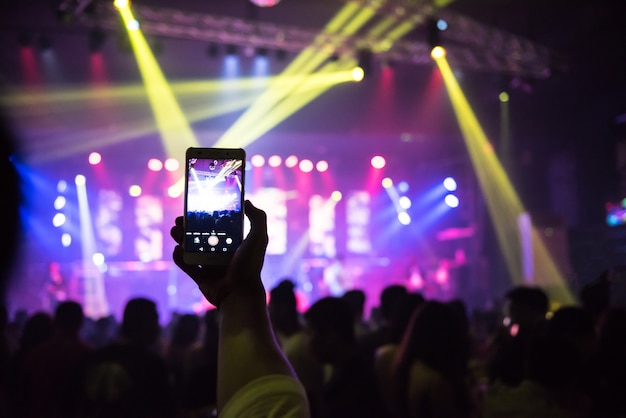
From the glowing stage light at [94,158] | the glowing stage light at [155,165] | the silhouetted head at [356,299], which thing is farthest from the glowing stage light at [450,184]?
the silhouetted head at [356,299]

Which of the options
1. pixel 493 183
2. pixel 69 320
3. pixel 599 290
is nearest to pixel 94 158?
pixel 493 183

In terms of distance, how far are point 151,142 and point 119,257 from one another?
2611 mm

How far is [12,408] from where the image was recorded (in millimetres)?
4141

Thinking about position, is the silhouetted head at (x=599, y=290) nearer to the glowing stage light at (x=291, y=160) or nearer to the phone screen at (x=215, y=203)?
the phone screen at (x=215, y=203)

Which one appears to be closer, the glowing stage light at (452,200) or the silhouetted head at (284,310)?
the silhouetted head at (284,310)

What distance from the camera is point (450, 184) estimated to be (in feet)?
51.3

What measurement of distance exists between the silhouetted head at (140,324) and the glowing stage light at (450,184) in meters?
12.2

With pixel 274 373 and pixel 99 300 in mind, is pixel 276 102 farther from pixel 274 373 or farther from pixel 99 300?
pixel 274 373

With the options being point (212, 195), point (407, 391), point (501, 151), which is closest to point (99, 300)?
point (501, 151)

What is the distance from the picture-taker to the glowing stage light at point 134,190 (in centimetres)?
1551

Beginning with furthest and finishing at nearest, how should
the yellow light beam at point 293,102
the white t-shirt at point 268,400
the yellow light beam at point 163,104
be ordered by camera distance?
the yellow light beam at point 293,102
the yellow light beam at point 163,104
the white t-shirt at point 268,400

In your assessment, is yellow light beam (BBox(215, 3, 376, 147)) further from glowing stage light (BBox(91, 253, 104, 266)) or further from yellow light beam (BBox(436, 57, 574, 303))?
glowing stage light (BBox(91, 253, 104, 266))

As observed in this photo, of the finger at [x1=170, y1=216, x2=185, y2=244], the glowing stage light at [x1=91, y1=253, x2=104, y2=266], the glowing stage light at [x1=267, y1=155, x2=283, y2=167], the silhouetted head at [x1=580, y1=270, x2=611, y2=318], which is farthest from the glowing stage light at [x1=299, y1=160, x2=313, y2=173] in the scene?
the finger at [x1=170, y1=216, x2=185, y2=244]

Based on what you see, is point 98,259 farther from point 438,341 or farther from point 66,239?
point 438,341
